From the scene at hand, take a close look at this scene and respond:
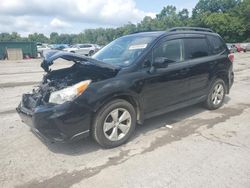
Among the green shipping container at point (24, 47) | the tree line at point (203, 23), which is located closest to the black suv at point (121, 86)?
the tree line at point (203, 23)

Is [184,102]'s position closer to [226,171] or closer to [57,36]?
[226,171]

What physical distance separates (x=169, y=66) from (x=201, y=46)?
130 centimetres

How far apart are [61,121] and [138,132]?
165cm

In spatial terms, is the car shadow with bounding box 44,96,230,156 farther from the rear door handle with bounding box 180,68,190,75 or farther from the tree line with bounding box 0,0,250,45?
the tree line with bounding box 0,0,250,45

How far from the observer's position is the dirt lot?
3145 mm

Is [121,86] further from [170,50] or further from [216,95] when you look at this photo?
[216,95]

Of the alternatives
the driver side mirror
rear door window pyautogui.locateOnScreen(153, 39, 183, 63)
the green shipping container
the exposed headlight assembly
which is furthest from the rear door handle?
the green shipping container

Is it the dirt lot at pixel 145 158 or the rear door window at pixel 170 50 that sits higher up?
the rear door window at pixel 170 50

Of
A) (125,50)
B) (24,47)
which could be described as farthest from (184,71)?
(24,47)

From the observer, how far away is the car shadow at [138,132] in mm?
3971

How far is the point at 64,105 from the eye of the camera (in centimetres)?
350

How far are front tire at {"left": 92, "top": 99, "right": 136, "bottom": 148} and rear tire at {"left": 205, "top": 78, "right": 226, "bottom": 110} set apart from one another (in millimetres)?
2399

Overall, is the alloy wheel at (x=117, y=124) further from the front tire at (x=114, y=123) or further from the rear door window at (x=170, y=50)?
the rear door window at (x=170, y=50)

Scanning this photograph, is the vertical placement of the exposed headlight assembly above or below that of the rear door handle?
Result: below
